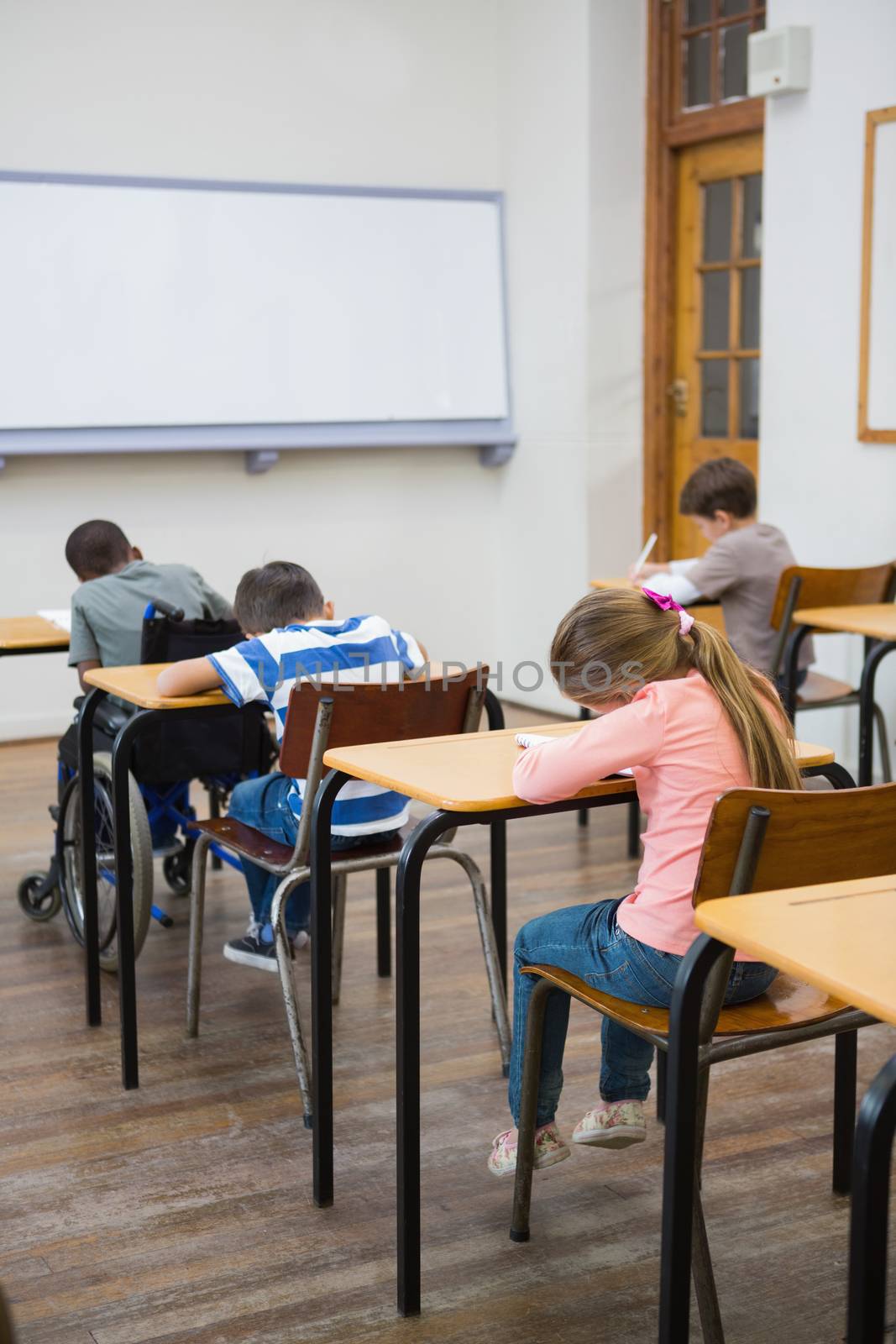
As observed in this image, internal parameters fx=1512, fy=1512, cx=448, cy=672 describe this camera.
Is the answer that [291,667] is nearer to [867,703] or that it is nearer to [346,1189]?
[346,1189]

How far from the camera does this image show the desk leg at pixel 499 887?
9.25 feet

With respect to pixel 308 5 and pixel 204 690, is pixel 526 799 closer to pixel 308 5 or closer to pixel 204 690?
pixel 204 690

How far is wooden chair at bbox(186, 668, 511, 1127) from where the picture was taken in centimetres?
246

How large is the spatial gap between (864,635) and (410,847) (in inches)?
85.6

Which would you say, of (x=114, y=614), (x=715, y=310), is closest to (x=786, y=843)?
(x=114, y=614)

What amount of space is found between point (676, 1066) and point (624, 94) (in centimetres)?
515

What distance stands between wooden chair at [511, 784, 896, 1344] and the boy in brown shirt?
7.10ft

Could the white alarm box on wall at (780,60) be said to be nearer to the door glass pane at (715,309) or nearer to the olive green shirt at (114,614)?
the door glass pane at (715,309)

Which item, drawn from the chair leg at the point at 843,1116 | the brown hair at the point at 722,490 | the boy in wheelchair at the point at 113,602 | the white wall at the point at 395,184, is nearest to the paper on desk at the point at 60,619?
the boy in wheelchair at the point at 113,602

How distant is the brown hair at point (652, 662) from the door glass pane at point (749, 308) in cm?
387

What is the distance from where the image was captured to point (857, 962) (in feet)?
4.28

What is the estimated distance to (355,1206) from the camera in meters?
2.27

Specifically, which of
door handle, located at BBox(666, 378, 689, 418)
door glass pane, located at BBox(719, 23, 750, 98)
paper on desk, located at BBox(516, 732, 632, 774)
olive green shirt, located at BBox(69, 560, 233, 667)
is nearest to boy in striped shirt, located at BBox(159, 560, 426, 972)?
paper on desk, located at BBox(516, 732, 632, 774)

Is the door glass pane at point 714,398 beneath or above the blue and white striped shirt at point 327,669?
above
